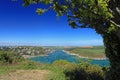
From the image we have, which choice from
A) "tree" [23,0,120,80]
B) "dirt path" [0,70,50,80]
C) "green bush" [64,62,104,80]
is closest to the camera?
"tree" [23,0,120,80]

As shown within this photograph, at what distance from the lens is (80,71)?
17484 millimetres

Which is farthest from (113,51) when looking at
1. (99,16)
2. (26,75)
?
(26,75)

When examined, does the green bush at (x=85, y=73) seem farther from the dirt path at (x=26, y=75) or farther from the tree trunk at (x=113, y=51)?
the tree trunk at (x=113, y=51)

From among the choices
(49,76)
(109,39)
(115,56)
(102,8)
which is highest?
(102,8)

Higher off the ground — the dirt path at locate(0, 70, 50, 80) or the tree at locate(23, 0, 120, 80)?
the tree at locate(23, 0, 120, 80)

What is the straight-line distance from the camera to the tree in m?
9.76

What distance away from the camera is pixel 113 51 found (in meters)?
13.3

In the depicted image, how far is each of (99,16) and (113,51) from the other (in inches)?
142

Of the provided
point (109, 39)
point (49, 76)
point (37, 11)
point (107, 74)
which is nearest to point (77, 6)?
point (37, 11)

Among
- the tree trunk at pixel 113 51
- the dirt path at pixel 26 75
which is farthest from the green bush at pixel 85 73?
the tree trunk at pixel 113 51

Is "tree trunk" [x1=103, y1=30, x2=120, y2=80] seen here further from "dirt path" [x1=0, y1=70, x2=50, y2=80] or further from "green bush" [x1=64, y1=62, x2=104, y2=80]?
"dirt path" [x1=0, y1=70, x2=50, y2=80]

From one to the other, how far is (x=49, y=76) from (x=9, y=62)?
29.1 ft

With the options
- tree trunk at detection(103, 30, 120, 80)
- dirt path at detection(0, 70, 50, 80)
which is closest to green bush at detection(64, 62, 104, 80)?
dirt path at detection(0, 70, 50, 80)

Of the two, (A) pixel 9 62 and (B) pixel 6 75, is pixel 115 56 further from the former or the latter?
(A) pixel 9 62
